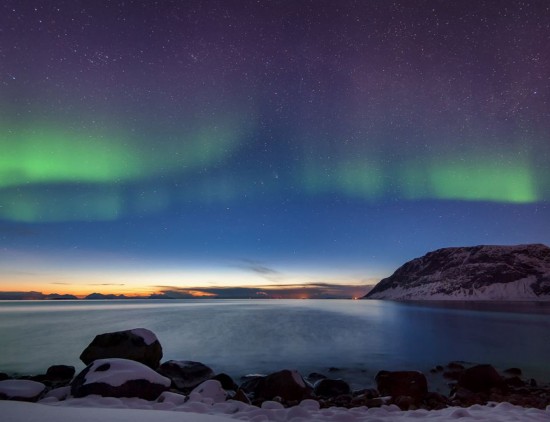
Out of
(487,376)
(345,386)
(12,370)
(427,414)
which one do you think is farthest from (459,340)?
(12,370)

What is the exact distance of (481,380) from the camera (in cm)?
1410

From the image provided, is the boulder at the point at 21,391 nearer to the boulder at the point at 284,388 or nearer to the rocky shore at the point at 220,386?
A: the rocky shore at the point at 220,386

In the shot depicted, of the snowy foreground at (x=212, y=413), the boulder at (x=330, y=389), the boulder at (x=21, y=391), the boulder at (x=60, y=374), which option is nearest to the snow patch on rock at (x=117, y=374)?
the snowy foreground at (x=212, y=413)

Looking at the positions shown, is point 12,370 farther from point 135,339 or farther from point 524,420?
point 524,420

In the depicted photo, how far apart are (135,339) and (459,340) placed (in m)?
31.5

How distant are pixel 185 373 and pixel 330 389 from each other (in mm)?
6319

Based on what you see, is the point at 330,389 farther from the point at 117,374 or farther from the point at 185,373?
the point at 117,374

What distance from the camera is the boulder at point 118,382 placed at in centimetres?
988

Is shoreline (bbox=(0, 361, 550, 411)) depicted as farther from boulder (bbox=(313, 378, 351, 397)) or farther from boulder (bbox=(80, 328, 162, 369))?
boulder (bbox=(80, 328, 162, 369))

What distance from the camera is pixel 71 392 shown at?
10336 mm

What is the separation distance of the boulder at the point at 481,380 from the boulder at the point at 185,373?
10705mm

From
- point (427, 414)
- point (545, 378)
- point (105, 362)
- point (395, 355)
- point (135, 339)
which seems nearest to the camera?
point (427, 414)

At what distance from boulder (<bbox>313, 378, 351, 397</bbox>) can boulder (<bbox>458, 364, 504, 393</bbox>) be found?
16.0ft

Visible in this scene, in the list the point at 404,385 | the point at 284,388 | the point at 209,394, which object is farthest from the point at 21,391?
the point at 404,385
